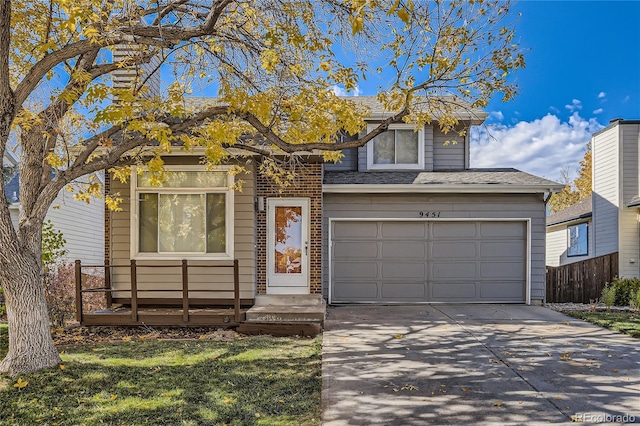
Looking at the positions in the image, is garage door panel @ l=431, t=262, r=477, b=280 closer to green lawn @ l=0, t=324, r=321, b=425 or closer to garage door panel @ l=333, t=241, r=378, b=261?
garage door panel @ l=333, t=241, r=378, b=261

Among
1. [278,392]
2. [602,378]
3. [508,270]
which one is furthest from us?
[508,270]

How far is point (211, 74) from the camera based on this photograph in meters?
7.09

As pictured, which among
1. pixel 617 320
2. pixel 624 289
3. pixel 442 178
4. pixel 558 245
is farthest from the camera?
pixel 558 245

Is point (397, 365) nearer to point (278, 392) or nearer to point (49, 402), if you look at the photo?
point (278, 392)

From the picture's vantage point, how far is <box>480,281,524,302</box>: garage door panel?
34.6 feet

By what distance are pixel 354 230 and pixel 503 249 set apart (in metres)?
3.52

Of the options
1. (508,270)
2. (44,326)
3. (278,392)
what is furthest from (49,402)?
(508,270)

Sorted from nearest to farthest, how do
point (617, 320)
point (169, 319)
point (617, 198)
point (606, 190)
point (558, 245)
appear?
point (169, 319) → point (617, 320) → point (617, 198) → point (606, 190) → point (558, 245)

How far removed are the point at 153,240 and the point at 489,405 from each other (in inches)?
264

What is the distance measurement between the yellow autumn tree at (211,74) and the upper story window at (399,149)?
177 inches

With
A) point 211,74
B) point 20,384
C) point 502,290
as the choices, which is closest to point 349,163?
point 502,290

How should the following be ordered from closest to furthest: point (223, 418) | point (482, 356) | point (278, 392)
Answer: point (223, 418)
point (278, 392)
point (482, 356)

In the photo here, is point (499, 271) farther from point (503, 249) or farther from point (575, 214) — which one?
point (575, 214)

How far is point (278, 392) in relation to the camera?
15.1 ft
